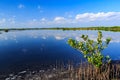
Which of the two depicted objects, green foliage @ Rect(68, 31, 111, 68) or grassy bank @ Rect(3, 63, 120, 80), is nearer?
grassy bank @ Rect(3, 63, 120, 80)

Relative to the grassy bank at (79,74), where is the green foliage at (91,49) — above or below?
above

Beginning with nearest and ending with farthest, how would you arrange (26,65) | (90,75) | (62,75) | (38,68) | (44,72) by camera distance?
(90,75) → (62,75) → (44,72) → (38,68) → (26,65)

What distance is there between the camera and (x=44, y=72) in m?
16.9

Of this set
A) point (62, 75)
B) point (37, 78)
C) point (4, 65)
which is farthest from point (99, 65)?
point (4, 65)

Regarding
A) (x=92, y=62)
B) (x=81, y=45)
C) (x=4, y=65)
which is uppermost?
(x=81, y=45)

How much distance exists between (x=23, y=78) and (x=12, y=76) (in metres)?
1.21

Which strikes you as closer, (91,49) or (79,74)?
(79,74)

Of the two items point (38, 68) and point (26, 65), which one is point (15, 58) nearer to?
point (26, 65)

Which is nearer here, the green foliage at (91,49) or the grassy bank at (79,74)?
the grassy bank at (79,74)

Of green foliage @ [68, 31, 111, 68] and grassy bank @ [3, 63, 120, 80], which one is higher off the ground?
green foliage @ [68, 31, 111, 68]

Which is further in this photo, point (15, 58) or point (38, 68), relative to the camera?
point (15, 58)

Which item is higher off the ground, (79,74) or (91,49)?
(91,49)

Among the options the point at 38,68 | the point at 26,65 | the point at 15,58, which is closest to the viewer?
the point at 38,68

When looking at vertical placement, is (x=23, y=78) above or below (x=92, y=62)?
below
